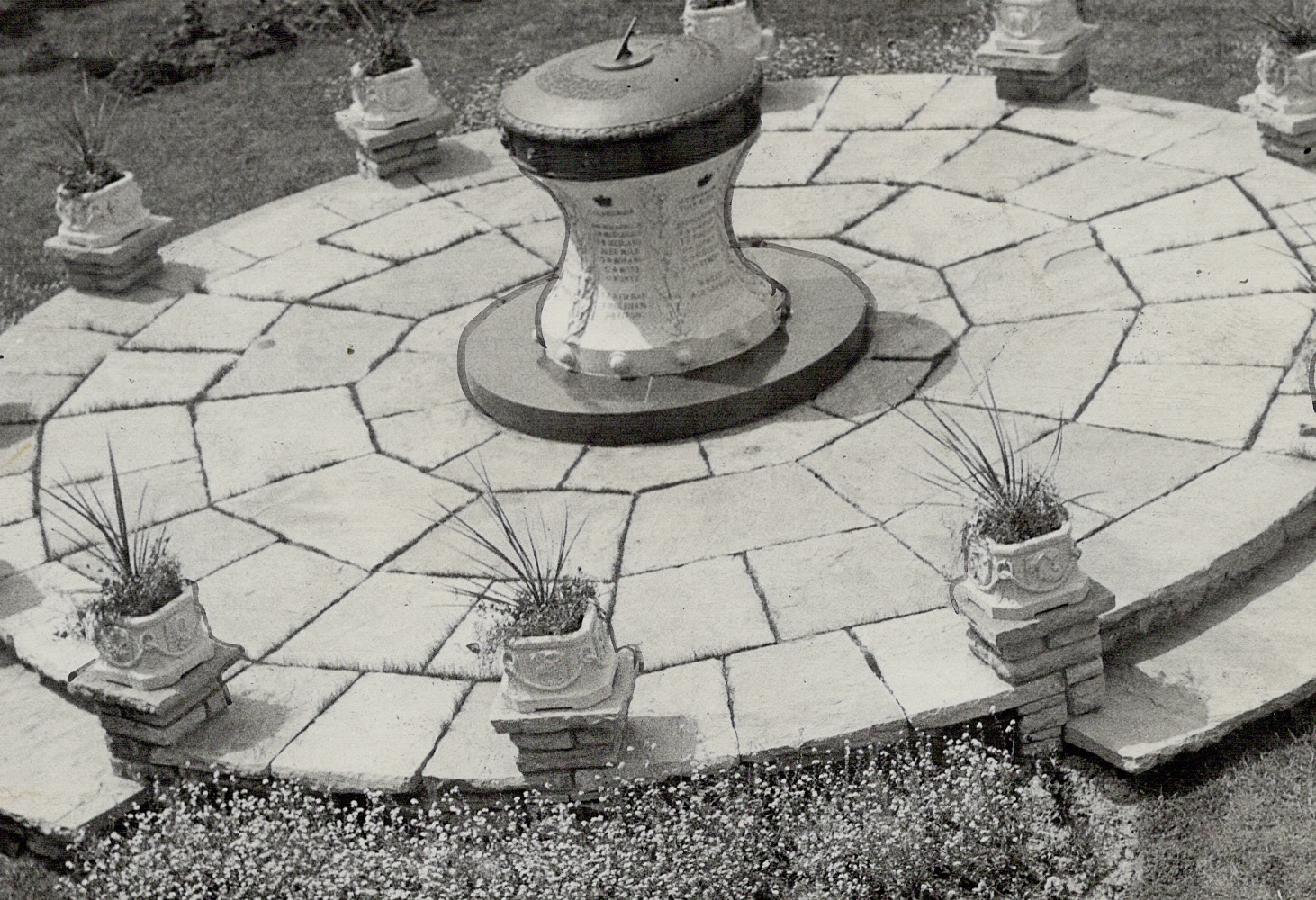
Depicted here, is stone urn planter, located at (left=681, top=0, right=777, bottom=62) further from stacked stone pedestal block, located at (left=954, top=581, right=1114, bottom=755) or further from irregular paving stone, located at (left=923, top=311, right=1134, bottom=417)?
stacked stone pedestal block, located at (left=954, top=581, right=1114, bottom=755)

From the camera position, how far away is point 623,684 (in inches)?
215

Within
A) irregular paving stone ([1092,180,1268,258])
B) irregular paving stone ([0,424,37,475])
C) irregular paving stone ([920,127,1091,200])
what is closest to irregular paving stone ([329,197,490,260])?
irregular paving stone ([0,424,37,475])

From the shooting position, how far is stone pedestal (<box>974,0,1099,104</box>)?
31.7 ft

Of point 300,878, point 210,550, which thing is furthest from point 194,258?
point 300,878

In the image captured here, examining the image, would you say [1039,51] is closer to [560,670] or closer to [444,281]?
[444,281]

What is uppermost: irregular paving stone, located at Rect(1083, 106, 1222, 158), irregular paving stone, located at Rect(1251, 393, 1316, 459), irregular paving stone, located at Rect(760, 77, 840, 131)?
irregular paving stone, located at Rect(1251, 393, 1316, 459)

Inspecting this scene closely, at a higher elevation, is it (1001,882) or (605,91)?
(605,91)

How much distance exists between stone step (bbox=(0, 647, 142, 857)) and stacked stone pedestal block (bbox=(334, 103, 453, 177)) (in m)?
4.48

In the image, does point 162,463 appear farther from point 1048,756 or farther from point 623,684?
point 1048,756

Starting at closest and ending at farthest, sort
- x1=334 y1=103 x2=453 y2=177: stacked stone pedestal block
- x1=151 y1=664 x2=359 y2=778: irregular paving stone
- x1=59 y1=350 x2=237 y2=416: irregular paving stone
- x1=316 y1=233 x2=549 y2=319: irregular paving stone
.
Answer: x1=151 y1=664 x2=359 y2=778: irregular paving stone, x1=59 y1=350 x2=237 y2=416: irregular paving stone, x1=316 y1=233 x2=549 y2=319: irregular paving stone, x1=334 y1=103 x2=453 y2=177: stacked stone pedestal block

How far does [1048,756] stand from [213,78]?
32.5 ft

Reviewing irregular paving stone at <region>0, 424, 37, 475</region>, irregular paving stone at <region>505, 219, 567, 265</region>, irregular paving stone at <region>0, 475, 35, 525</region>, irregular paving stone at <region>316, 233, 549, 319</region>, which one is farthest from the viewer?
irregular paving stone at <region>505, 219, 567, 265</region>

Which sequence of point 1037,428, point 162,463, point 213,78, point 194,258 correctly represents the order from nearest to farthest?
1. point 1037,428
2. point 162,463
3. point 194,258
4. point 213,78

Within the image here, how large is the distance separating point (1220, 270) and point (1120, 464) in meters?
1.71
